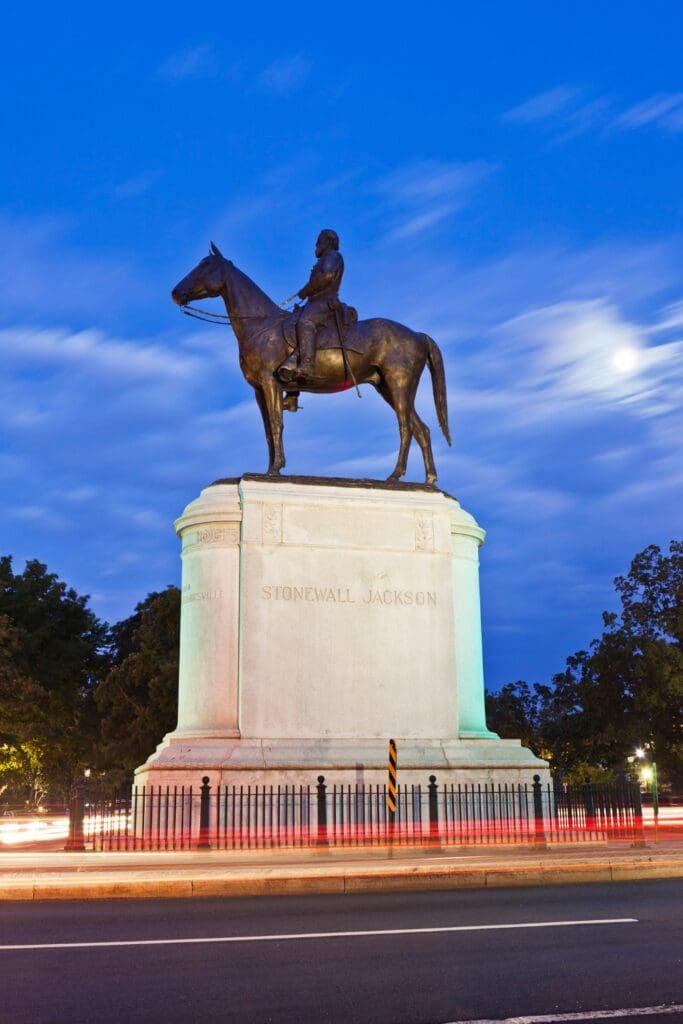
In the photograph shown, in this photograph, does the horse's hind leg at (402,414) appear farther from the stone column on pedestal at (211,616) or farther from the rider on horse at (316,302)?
the stone column on pedestal at (211,616)

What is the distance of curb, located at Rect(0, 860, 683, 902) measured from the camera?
13.1 meters

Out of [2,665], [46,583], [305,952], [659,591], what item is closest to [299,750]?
[305,952]

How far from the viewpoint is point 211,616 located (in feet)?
70.0

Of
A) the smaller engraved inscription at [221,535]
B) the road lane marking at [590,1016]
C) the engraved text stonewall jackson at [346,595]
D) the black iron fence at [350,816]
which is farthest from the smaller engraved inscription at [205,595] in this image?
the road lane marking at [590,1016]

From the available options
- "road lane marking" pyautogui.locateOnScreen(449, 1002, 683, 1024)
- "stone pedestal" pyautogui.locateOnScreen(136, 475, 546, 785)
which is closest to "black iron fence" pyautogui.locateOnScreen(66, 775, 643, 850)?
"stone pedestal" pyautogui.locateOnScreen(136, 475, 546, 785)

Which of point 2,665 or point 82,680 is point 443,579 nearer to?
point 2,665

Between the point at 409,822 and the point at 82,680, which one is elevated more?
the point at 82,680

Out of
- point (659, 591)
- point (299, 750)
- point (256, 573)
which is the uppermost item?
point (659, 591)

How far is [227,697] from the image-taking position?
21.0 metres

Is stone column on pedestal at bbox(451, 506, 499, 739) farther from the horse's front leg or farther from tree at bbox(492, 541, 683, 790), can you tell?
tree at bbox(492, 541, 683, 790)

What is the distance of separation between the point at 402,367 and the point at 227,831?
9.99 metres

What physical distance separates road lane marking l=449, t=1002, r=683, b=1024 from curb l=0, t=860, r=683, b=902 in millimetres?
7372

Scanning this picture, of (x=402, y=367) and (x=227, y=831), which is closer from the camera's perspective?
(x=227, y=831)

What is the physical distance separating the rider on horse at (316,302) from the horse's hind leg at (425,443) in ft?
9.35
